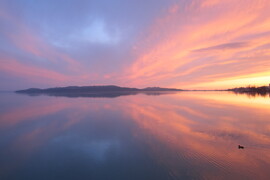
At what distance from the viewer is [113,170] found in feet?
20.2

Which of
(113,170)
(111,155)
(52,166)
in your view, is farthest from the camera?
(111,155)

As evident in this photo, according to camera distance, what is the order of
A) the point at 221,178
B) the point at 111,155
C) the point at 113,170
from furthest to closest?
the point at 111,155
the point at 113,170
the point at 221,178

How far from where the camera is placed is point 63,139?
10.1 meters

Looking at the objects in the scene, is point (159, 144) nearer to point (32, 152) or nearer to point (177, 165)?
point (177, 165)

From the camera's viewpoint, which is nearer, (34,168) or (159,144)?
(34,168)

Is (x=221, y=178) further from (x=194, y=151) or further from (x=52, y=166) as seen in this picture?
(x=52, y=166)

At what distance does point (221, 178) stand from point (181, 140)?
158 inches

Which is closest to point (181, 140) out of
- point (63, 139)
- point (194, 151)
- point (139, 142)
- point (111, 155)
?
point (194, 151)

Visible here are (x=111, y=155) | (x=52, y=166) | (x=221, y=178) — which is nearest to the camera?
(x=221, y=178)

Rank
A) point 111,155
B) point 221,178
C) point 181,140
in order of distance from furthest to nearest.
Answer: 1. point 181,140
2. point 111,155
3. point 221,178

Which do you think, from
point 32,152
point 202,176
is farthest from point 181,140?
point 32,152

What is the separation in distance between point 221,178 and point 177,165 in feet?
5.61

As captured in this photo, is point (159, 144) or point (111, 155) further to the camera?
point (159, 144)

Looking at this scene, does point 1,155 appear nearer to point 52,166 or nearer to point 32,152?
point 32,152
